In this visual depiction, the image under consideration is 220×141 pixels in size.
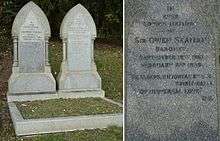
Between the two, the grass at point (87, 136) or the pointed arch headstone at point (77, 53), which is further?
the pointed arch headstone at point (77, 53)

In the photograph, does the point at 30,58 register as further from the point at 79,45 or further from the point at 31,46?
the point at 79,45

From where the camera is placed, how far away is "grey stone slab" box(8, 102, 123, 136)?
7.48 metres

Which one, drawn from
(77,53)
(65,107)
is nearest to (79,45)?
(77,53)

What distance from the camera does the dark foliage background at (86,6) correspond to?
54.3 ft

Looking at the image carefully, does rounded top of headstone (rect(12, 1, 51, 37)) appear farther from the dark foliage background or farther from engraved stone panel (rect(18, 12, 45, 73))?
the dark foliage background

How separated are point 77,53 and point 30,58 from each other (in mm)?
1085

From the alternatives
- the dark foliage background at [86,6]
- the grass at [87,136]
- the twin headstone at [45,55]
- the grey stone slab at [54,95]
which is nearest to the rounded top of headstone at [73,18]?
the twin headstone at [45,55]

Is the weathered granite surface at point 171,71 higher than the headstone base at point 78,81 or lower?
higher

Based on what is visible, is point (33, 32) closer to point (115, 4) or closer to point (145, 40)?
point (145, 40)

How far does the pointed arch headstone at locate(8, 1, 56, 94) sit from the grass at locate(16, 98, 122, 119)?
2.05 feet

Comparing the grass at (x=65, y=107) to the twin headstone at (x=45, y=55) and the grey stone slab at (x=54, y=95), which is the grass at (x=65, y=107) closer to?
the grey stone slab at (x=54, y=95)

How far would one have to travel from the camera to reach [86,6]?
1750 cm

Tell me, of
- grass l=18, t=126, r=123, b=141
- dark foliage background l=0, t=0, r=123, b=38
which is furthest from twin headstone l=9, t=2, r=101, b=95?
dark foliage background l=0, t=0, r=123, b=38

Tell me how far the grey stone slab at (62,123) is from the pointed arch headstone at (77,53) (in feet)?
8.52
